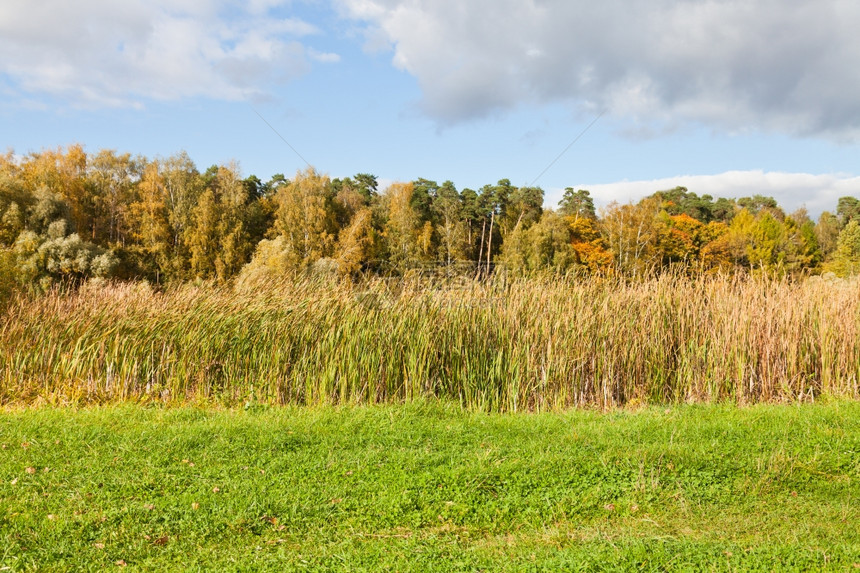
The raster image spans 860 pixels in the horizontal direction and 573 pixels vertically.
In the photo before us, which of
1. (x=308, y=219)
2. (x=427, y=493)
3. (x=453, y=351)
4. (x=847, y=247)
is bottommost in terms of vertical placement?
(x=427, y=493)

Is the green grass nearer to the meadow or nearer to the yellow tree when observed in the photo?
the meadow

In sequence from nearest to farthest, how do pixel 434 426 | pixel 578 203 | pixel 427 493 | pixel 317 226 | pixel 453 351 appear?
pixel 427 493 < pixel 434 426 < pixel 453 351 < pixel 317 226 < pixel 578 203

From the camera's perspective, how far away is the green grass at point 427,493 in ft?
10.9

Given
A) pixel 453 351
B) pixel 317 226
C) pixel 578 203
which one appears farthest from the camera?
pixel 578 203

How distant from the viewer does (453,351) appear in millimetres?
7020

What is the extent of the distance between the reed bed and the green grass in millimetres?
979

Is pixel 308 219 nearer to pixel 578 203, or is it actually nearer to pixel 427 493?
pixel 578 203

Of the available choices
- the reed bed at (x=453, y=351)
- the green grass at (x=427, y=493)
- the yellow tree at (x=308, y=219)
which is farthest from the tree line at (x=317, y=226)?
the green grass at (x=427, y=493)

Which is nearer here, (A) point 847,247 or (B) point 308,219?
(A) point 847,247

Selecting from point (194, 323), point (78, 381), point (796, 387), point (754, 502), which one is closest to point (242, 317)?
point (194, 323)

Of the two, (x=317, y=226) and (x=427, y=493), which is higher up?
(x=317, y=226)

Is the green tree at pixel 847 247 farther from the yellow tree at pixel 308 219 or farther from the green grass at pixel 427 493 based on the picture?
the green grass at pixel 427 493

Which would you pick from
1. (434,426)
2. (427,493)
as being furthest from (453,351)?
(427,493)

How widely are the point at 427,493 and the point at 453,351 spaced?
2.98 metres
